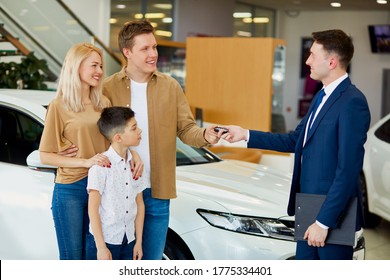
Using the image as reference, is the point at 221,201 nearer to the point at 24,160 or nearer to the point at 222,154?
the point at 24,160

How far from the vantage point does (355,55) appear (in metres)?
15.3

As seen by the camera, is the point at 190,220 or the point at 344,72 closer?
the point at 344,72

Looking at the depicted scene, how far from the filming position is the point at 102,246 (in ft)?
8.97

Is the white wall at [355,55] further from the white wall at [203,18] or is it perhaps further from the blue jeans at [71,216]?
the blue jeans at [71,216]

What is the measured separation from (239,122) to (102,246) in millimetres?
5661

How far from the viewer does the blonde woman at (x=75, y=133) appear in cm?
267

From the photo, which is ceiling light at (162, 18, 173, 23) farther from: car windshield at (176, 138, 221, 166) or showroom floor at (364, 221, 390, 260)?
car windshield at (176, 138, 221, 166)

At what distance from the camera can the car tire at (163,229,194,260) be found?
351cm

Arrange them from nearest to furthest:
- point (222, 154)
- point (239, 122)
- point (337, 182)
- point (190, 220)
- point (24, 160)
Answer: point (337, 182), point (190, 220), point (24, 160), point (222, 154), point (239, 122)

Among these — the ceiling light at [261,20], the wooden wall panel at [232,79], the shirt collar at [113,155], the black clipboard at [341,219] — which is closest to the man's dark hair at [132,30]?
the shirt collar at [113,155]

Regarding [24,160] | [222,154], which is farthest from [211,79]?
[24,160]

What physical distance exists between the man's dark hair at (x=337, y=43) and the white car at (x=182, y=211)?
1156 mm

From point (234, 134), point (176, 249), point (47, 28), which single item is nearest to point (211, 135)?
point (234, 134)

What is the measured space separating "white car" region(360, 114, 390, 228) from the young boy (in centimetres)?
329
